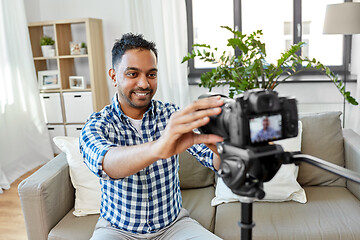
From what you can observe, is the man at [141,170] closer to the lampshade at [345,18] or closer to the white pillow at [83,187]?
the white pillow at [83,187]

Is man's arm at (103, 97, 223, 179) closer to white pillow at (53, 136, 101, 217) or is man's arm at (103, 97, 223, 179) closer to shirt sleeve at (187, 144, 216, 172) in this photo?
shirt sleeve at (187, 144, 216, 172)

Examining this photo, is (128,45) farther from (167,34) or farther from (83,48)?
(83,48)

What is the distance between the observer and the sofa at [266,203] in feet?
5.57

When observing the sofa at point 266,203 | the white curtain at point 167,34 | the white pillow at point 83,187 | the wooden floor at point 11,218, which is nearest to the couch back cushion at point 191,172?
the sofa at point 266,203

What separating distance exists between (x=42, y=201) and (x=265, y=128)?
131 centimetres

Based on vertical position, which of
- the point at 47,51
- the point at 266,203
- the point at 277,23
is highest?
the point at 277,23

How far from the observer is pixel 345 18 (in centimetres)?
282

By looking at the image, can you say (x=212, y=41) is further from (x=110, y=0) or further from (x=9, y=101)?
(x=9, y=101)

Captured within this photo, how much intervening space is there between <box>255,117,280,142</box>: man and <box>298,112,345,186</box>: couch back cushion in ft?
4.76

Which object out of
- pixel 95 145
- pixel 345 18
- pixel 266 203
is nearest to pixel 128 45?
pixel 95 145

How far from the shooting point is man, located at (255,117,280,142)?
689mm

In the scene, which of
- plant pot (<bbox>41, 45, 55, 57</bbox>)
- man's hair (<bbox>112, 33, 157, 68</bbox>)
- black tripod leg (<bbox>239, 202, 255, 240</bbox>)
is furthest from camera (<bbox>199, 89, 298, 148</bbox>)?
plant pot (<bbox>41, 45, 55, 57</bbox>)

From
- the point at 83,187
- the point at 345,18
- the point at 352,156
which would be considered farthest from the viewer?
the point at 345,18

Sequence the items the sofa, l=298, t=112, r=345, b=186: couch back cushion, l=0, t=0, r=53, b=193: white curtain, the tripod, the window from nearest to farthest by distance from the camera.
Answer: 1. the tripod
2. the sofa
3. l=298, t=112, r=345, b=186: couch back cushion
4. l=0, t=0, r=53, b=193: white curtain
5. the window
